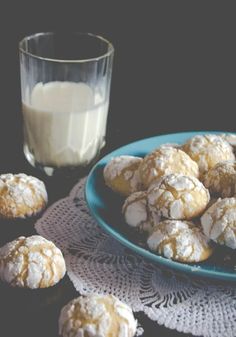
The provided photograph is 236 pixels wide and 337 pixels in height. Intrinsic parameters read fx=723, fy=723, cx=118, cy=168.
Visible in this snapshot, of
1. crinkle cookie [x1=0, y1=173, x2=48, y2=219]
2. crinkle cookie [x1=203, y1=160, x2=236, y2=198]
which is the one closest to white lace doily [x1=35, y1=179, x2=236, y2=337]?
crinkle cookie [x1=0, y1=173, x2=48, y2=219]

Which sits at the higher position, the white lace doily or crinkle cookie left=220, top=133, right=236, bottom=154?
crinkle cookie left=220, top=133, right=236, bottom=154

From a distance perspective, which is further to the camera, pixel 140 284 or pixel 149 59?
pixel 149 59

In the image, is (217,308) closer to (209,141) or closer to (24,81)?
(209,141)

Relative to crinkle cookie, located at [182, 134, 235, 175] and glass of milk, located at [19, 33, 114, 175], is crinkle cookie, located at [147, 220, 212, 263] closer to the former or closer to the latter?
crinkle cookie, located at [182, 134, 235, 175]

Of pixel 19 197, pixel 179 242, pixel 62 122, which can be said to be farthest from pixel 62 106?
pixel 179 242

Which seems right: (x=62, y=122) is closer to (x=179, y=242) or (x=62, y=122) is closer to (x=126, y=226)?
(x=126, y=226)
